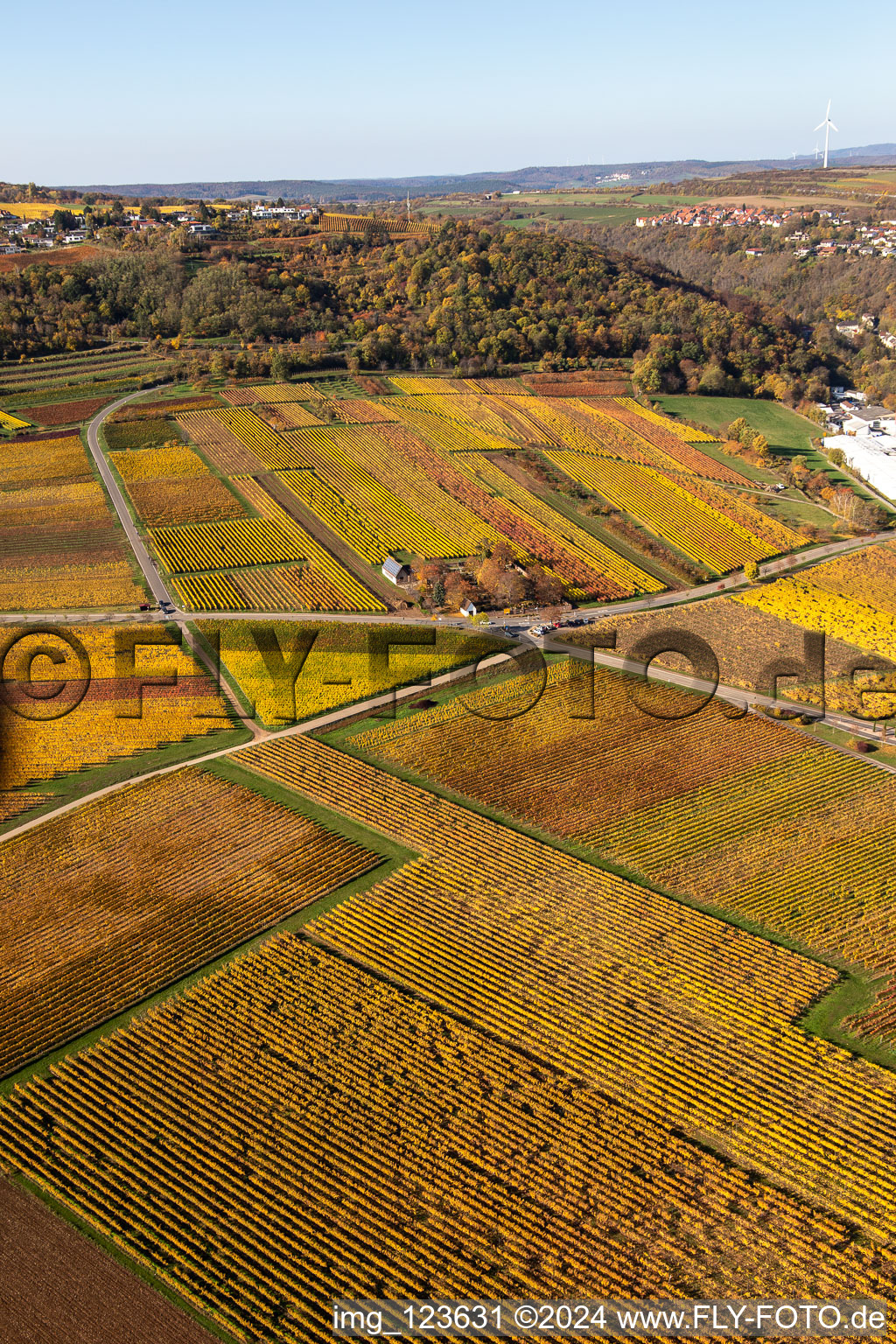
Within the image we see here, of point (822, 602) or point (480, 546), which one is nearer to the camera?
point (822, 602)

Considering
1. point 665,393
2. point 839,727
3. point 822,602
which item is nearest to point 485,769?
point 839,727

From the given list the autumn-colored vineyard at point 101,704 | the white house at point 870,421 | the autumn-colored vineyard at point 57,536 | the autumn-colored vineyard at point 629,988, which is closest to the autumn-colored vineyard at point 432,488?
the autumn-colored vineyard at point 57,536

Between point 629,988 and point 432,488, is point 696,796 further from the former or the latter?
point 432,488

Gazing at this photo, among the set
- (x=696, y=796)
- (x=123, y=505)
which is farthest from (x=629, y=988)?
(x=123, y=505)

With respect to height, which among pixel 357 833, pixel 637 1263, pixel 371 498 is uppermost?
pixel 371 498

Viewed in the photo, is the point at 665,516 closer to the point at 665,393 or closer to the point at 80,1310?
the point at 665,393

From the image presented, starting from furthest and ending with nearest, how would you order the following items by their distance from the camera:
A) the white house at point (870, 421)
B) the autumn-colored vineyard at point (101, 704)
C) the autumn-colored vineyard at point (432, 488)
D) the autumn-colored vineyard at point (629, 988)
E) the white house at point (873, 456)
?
the white house at point (870, 421) → the white house at point (873, 456) → the autumn-colored vineyard at point (432, 488) → the autumn-colored vineyard at point (101, 704) → the autumn-colored vineyard at point (629, 988)

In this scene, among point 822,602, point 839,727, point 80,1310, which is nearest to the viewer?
point 80,1310

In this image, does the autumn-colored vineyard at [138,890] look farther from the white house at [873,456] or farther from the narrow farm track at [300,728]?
the white house at [873,456]
